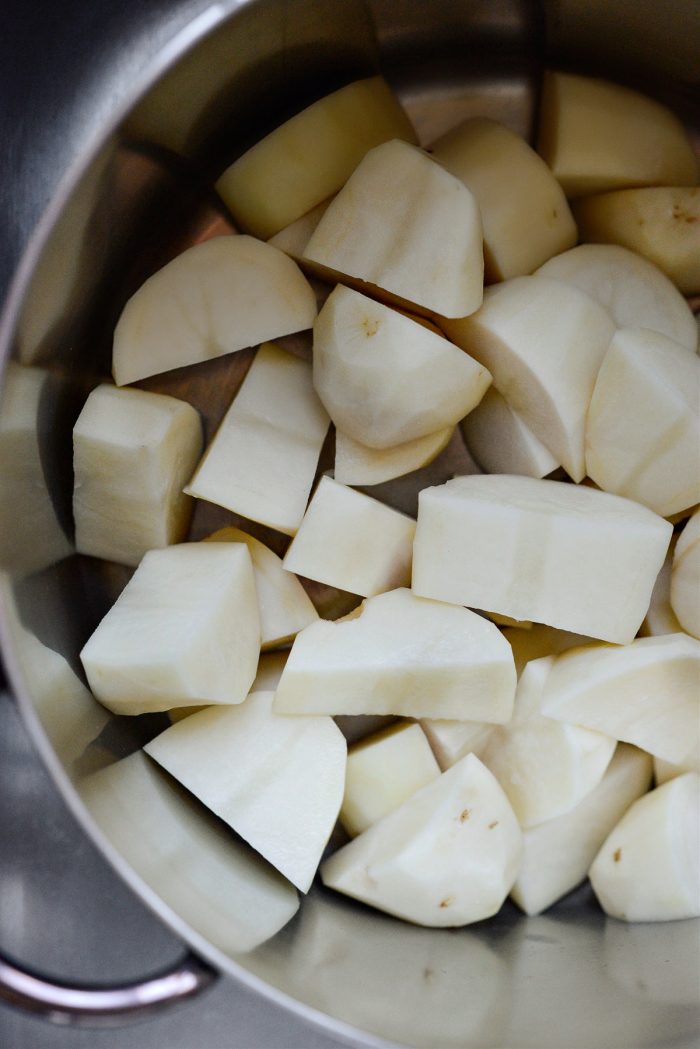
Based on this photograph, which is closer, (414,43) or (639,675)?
(639,675)

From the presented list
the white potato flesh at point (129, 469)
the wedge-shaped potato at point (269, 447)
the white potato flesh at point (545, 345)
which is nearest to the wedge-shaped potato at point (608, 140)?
the white potato flesh at point (545, 345)

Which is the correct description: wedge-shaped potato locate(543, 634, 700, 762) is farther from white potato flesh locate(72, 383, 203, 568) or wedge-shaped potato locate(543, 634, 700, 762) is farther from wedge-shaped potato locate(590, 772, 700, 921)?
white potato flesh locate(72, 383, 203, 568)

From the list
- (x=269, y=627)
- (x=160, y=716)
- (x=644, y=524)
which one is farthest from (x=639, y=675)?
(x=160, y=716)

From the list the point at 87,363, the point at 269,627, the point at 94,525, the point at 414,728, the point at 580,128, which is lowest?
the point at 414,728

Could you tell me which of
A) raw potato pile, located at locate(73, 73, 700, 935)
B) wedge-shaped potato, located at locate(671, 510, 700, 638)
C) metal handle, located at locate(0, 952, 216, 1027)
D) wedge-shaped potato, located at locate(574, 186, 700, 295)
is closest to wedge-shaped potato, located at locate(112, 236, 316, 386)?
raw potato pile, located at locate(73, 73, 700, 935)

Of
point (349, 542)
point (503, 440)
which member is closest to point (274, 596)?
point (349, 542)

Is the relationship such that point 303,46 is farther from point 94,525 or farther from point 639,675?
point 639,675

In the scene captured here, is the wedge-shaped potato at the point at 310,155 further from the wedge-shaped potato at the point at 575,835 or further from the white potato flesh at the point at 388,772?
the wedge-shaped potato at the point at 575,835
